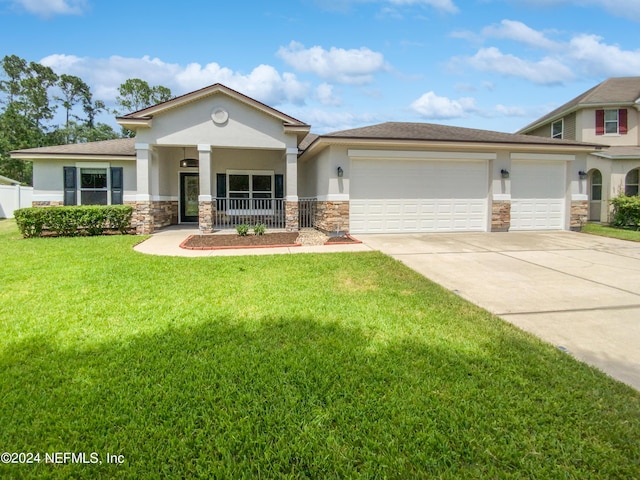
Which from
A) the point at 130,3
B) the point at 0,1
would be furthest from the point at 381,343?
the point at 0,1

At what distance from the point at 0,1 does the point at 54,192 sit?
6718 millimetres

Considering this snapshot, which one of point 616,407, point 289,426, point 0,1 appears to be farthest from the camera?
point 0,1

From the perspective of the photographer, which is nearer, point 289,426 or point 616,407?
point 289,426

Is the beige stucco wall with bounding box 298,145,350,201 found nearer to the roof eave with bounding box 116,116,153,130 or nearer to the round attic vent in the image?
the round attic vent

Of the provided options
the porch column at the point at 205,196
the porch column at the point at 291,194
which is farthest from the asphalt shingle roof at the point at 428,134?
the porch column at the point at 205,196

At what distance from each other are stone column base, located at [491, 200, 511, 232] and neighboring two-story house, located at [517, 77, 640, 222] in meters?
6.95

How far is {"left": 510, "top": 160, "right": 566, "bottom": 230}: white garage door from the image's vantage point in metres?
13.3

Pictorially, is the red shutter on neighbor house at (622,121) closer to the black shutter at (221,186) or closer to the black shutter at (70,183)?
the black shutter at (221,186)

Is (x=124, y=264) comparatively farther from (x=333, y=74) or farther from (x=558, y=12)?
(x=333, y=74)

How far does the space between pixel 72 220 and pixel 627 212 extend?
66.7ft

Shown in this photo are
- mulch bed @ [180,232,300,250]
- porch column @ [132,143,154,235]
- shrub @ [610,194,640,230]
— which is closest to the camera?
mulch bed @ [180,232,300,250]

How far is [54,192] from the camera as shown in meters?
15.0

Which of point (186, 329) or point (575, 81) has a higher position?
point (575, 81)

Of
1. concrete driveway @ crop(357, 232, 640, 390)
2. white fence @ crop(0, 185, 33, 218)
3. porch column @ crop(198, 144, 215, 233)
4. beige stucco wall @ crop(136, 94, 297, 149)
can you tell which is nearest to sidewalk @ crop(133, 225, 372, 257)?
concrete driveway @ crop(357, 232, 640, 390)
